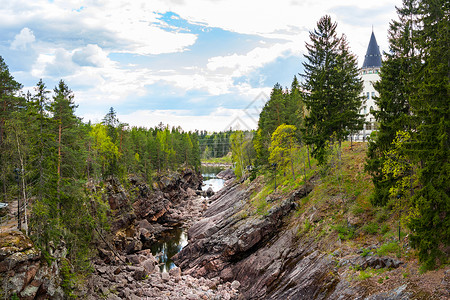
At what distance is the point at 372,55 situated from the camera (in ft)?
223

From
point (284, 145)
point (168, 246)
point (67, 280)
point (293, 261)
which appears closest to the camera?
point (67, 280)

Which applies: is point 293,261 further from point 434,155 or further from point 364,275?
point 434,155

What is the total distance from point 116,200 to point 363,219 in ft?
118

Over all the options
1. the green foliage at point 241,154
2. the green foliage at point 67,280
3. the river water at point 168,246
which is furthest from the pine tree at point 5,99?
the green foliage at point 241,154

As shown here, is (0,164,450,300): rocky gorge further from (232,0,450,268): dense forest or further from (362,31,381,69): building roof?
(362,31,381,69): building roof

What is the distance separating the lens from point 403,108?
2106cm

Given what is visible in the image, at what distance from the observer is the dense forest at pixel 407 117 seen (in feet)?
49.1

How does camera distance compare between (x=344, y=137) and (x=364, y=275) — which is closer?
(x=364, y=275)

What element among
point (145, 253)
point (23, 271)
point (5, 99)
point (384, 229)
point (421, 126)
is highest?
point (5, 99)

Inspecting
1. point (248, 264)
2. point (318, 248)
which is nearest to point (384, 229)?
point (318, 248)

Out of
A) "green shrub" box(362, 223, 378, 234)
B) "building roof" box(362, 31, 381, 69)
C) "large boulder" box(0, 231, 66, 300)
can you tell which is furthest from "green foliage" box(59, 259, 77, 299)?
"building roof" box(362, 31, 381, 69)

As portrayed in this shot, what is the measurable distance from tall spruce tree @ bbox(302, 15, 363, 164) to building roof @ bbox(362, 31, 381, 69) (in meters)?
45.0

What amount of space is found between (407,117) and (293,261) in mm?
14750

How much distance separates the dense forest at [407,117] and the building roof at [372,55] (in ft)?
136
